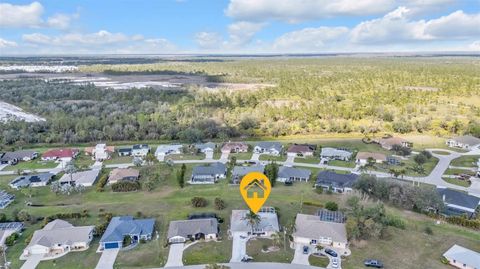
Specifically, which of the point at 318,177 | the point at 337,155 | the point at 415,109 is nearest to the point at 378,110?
the point at 415,109

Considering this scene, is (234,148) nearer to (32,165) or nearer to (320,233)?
(320,233)

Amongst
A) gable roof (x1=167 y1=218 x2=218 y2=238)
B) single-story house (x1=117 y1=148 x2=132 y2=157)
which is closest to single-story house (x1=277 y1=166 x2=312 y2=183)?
gable roof (x1=167 y1=218 x2=218 y2=238)

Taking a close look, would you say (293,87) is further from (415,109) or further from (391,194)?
(391,194)

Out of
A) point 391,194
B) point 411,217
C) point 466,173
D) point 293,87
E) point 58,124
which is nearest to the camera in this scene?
point 411,217

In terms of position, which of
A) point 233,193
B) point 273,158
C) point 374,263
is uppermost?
point 273,158

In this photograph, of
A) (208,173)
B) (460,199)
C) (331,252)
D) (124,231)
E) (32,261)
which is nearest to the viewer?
(32,261)

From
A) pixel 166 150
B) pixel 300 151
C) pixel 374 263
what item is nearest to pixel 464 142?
pixel 300 151

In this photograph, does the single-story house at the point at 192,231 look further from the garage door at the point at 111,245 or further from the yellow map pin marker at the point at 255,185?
the yellow map pin marker at the point at 255,185
